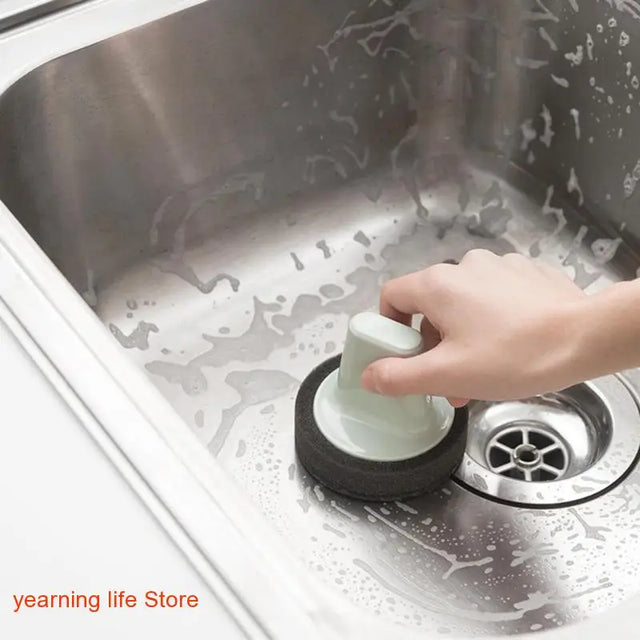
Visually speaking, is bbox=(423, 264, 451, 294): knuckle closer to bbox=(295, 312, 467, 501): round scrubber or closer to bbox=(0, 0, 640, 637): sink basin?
bbox=(295, 312, 467, 501): round scrubber

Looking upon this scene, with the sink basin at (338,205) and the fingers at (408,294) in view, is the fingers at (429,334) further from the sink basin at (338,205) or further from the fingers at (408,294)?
the sink basin at (338,205)

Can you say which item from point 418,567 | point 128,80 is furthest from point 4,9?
point 418,567

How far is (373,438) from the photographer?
26.2 inches

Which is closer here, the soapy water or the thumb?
the thumb

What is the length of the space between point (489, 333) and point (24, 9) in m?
0.43

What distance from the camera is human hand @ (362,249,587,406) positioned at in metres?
0.52

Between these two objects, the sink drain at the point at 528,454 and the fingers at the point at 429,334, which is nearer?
the fingers at the point at 429,334

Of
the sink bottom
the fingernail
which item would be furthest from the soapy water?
the fingernail

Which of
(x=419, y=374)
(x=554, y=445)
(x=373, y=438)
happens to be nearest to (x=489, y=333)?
(x=419, y=374)

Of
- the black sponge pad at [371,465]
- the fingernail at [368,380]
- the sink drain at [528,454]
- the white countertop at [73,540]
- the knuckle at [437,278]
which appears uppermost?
the white countertop at [73,540]

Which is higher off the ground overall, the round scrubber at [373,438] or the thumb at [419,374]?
the thumb at [419,374]

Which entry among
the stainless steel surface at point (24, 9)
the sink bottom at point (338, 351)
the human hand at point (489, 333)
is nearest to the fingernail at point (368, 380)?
the human hand at point (489, 333)

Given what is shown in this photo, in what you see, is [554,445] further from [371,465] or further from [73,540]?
[73,540]

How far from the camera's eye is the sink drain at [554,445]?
2.35 feet
